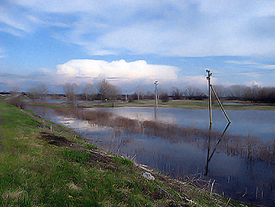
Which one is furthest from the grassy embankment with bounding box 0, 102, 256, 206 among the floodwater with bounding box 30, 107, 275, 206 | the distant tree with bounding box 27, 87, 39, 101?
the distant tree with bounding box 27, 87, 39, 101

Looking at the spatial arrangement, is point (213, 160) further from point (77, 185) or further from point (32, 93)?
point (32, 93)

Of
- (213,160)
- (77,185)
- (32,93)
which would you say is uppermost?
(32,93)

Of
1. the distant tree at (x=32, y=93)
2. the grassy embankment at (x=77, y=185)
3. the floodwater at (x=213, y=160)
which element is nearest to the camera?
the grassy embankment at (x=77, y=185)

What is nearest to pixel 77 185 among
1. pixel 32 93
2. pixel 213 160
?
pixel 213 160

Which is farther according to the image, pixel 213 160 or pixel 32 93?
pixel 32 93

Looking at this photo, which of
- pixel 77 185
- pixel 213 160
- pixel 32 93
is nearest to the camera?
pixel 77 185

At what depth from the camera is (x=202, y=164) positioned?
9109 millimetres

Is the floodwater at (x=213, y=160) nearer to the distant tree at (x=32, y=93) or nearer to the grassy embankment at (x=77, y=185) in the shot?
the grassy embankment at (x=77, y=185)

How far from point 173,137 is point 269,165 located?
21.5 feet

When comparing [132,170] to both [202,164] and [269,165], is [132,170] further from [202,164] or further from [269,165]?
[269,165]

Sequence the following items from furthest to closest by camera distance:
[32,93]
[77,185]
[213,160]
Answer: [32,93], [213,160], [77,185]

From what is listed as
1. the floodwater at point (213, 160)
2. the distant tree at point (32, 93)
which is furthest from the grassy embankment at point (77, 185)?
the distant tree at point (32, 93)

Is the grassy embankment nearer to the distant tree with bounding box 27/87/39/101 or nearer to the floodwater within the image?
the floodwater

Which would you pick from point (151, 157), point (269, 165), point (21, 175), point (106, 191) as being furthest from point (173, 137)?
point (21, 175)
